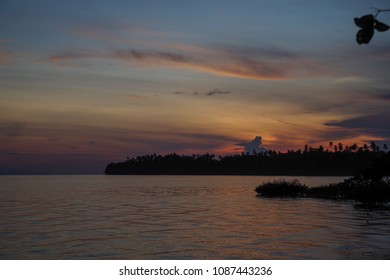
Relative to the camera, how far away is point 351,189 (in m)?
65.8

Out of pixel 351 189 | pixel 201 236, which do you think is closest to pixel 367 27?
pixel 201 236

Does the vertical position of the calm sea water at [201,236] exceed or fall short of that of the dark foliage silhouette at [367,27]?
it falls short

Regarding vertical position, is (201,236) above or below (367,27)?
below

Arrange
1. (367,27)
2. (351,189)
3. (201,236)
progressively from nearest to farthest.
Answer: (367,27), (201,236), (351,189)

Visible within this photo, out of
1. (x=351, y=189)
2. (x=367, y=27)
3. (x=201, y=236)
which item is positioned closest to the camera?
(x=367, y=27)

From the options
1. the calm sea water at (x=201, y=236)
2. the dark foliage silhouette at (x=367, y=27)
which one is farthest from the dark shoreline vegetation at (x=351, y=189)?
the dark foliage silhouette at (x=367, y=27)

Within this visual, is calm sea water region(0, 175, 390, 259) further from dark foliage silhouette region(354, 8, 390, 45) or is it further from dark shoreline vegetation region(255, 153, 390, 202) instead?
dark foliage silhouette region(354, 8, 390, 45)

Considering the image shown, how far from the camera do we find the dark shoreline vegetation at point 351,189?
5478 cm

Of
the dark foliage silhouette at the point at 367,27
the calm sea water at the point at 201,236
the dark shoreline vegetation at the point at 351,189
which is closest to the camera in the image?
the dark foliage silhouette at the point at 367,27

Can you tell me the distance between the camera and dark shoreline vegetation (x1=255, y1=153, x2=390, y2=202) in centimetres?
5478

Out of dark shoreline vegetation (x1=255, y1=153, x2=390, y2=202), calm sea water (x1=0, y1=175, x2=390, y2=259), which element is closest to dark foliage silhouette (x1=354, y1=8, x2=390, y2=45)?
calm sea water (x1=0, y1=175, x2=390, y2=259)

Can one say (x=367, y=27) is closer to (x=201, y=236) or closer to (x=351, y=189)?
(x=201, y=236)

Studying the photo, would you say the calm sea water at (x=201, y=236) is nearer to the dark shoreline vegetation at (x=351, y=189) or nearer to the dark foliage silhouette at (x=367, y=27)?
the dark shoreline vegetation at (x=351, y=189)
